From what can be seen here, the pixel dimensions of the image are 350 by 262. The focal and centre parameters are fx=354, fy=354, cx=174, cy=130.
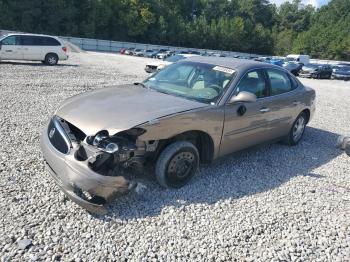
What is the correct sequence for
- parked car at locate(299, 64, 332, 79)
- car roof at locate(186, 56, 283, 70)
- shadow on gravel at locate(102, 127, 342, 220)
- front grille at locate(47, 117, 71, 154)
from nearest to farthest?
front grille at locate(47, 117, 71, 154) < shadow on gravel at locate(102, 127, 342, 220) < car roof at locate(186, 56, 283, 70) < parked car at locate(299, 64, 332, 79)

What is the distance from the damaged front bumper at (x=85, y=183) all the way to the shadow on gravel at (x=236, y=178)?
0.23m

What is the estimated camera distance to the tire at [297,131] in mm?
6625

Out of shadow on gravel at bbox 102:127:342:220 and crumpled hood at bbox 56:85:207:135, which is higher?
crumpled hood at bbox 56:85:207:135

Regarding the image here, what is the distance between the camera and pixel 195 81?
5109 mm

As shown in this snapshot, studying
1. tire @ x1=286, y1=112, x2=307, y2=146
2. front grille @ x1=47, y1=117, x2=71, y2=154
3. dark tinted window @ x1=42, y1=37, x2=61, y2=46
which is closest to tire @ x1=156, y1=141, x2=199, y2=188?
front grille @ x1=47, y1=117, x2=71, y2=154

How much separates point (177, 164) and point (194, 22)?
8851 cm

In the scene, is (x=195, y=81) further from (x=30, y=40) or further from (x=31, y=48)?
(x=30, y=40)

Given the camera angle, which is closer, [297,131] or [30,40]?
[297,131]

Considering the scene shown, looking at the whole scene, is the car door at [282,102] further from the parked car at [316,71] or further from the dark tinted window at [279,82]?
the parked car at [316,71]

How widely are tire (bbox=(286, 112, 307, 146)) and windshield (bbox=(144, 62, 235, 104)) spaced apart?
220 centimetres

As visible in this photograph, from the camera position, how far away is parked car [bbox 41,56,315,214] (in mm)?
3717

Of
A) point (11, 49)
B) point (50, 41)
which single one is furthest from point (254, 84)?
point (50, 41)

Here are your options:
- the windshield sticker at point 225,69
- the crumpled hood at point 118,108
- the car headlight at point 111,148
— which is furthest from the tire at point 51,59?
the car headlight at point 111,148

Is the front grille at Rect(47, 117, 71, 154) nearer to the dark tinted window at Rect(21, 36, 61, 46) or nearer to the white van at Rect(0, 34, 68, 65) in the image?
the white van at Rect(0, 34, 68, 65)
